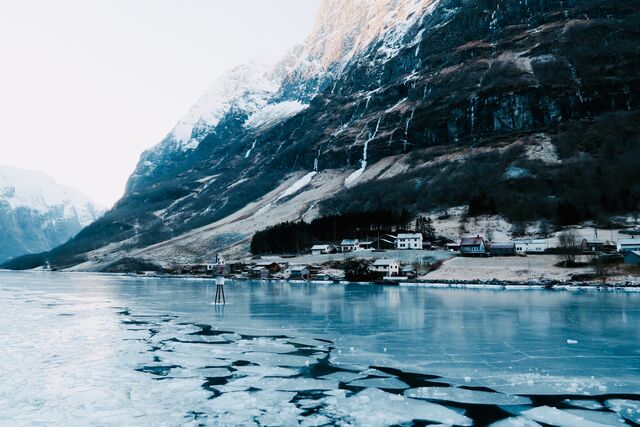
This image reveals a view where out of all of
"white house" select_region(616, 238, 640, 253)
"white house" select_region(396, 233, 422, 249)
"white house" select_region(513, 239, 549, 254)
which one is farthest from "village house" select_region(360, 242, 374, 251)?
"white house" select_region(616, 238, 640, 253)

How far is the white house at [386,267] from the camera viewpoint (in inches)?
4358

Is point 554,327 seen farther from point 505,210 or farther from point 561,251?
point 505,210

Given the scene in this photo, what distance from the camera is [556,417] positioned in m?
15.0

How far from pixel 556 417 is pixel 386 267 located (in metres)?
98.7

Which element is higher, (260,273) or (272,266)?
(272,266)

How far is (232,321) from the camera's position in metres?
38.8

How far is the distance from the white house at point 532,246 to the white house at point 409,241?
925 inches

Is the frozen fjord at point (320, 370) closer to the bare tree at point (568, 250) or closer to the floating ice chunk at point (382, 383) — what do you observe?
the floating ice chunk at point (382, 383)

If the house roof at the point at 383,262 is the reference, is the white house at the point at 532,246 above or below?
above

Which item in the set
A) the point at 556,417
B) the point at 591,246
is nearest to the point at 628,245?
the point at 591,246

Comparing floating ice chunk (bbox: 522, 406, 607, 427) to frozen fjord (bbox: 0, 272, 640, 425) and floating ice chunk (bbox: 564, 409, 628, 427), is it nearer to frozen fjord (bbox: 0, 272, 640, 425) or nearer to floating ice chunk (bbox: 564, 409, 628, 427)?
frozen fjord (bbox: 0, 272, 640, 425)

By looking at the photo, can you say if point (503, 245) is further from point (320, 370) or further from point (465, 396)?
point (465, 396)

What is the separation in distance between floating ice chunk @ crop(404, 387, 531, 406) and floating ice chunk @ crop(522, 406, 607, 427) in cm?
84

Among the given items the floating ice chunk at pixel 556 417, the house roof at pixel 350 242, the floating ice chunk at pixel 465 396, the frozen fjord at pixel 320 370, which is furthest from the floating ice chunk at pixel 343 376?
the house roof at pixel 350 242
